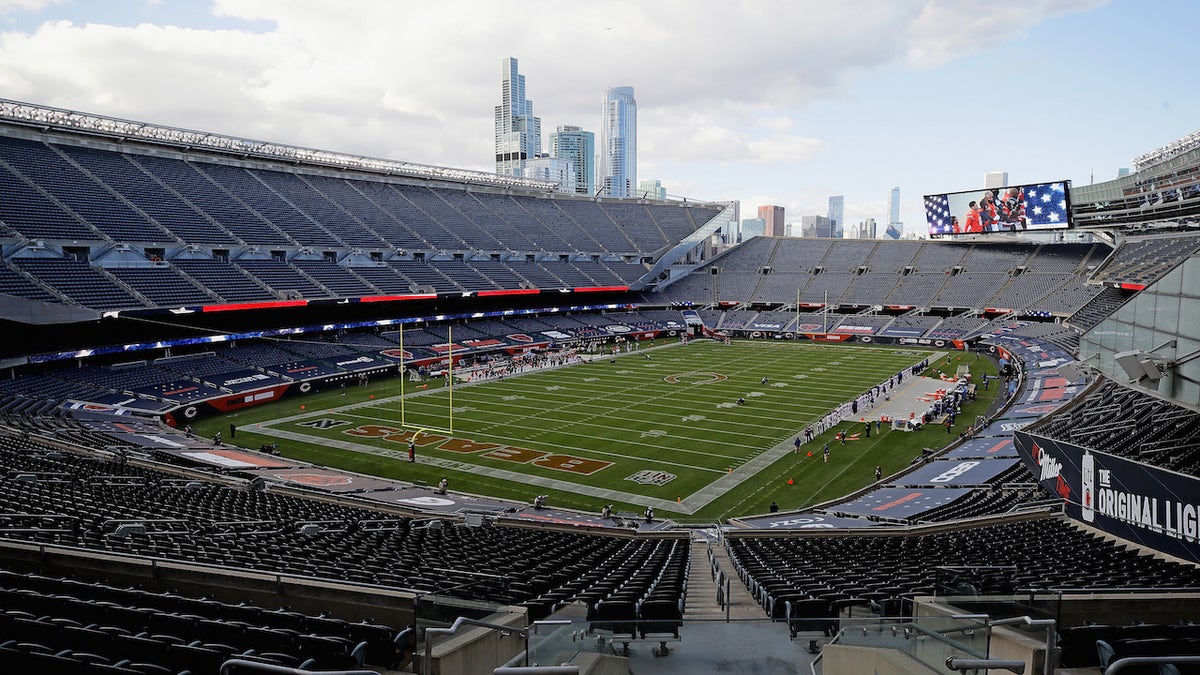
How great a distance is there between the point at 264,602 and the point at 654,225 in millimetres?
86369

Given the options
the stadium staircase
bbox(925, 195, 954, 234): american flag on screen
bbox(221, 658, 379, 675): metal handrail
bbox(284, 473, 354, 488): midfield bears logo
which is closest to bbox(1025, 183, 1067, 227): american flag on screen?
bbox(925, 195, 954, 234): american flag on screen

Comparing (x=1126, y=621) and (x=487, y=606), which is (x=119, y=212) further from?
(x=1126, y=621)

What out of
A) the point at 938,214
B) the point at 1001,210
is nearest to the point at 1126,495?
the point at 1001,210

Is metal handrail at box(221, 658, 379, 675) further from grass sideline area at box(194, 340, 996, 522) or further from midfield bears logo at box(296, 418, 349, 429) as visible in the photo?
midfield bears logo at box(296, 418, 349, 429)

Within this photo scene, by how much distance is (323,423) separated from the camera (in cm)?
3525

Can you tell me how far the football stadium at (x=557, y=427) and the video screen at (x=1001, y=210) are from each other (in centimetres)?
43

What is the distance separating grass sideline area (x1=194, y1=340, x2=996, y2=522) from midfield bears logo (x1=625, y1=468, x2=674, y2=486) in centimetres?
11

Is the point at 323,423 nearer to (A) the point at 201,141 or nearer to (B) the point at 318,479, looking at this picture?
(B) the point at 318,479

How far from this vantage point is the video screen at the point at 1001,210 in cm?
6372

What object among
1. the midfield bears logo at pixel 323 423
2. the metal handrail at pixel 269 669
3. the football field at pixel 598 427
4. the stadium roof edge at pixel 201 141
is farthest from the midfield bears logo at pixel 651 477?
the stadium roof edge at pixel 201 141

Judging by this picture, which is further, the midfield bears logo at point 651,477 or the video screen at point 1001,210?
the video screen at point 1001,210

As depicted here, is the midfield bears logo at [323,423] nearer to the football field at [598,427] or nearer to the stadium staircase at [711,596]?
the football field at [598,427]

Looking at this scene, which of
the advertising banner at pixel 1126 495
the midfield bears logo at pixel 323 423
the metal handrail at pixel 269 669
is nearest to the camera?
the metal handrail at pixel 269 669

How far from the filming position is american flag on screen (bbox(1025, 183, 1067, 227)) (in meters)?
63.3
